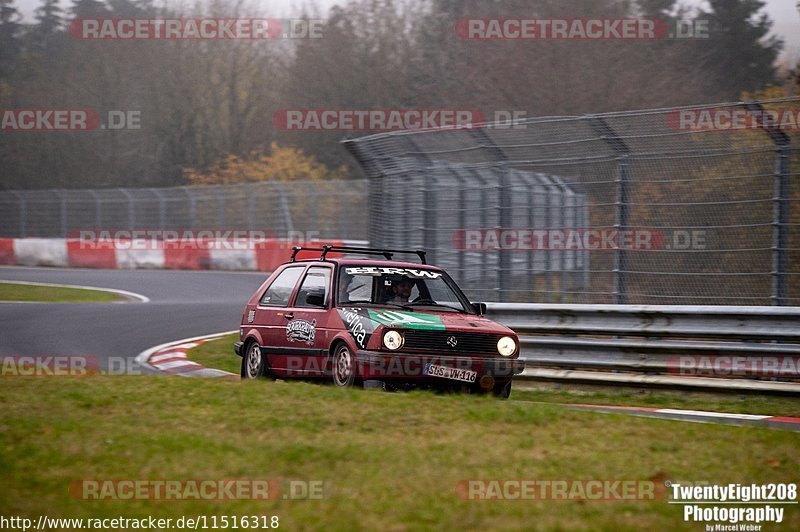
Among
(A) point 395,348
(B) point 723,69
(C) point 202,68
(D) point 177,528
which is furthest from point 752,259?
(C) point 202,68

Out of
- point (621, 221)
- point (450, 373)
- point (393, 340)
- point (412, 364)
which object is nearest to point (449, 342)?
point (450, 373)

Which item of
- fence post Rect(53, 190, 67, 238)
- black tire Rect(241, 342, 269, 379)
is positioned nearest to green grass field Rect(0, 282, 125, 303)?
fence post Rect(53, 190, 67, 238)

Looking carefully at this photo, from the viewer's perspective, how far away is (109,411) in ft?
23.8

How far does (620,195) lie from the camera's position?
1134 cm

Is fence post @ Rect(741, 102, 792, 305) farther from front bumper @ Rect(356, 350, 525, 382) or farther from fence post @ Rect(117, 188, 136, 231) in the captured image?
fence post @ Rect(117, 188, 136, 231)

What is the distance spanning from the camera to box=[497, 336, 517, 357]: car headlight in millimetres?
9242

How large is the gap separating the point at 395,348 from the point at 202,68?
40.0 meters

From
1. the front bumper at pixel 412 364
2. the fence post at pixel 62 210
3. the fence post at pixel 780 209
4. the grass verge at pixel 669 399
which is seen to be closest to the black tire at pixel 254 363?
the front bumper at pixel 412 364

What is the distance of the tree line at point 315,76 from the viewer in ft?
111

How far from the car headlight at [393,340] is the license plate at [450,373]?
30 cm

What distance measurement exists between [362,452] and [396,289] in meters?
4.15

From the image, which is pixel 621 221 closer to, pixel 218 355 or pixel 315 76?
pixel 218 355

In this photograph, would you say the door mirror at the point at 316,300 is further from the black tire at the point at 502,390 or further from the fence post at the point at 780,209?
the fence post at the point at 780,209

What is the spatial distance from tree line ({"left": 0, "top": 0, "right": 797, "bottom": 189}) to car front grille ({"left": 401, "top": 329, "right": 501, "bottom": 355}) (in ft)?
79.7
